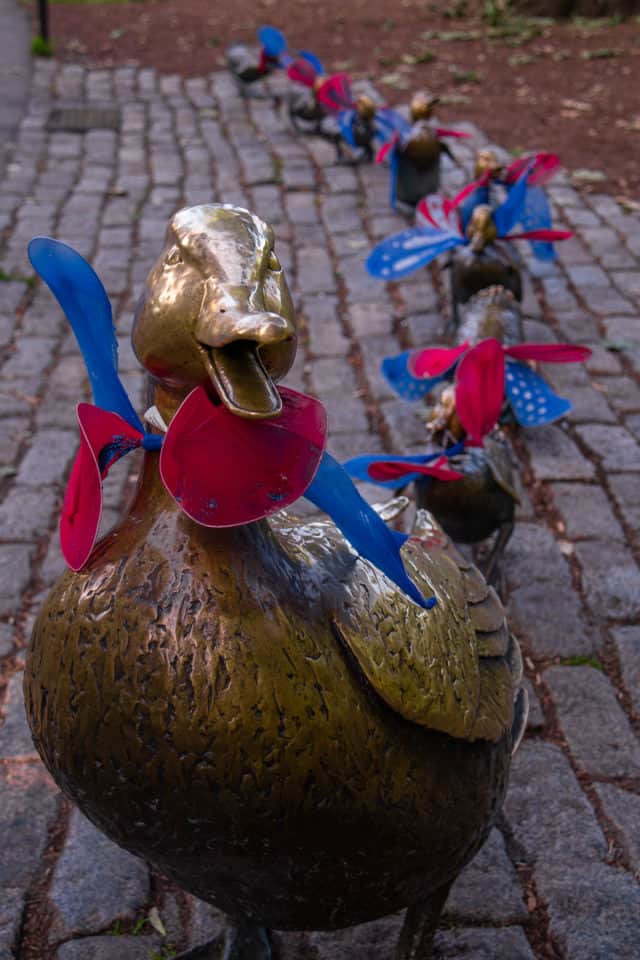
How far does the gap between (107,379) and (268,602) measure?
0.47 m

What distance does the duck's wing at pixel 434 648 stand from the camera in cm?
169

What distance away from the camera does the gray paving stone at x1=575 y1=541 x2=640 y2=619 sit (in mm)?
3521

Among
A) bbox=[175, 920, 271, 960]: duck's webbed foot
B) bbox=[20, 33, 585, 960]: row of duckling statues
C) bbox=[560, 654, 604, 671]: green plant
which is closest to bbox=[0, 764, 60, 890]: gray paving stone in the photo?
bbox=[175, 920, 271, 960]: duck's webbed foot

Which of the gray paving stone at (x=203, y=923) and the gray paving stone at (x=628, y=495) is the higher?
the gray paving stone at (x=203, y=923)

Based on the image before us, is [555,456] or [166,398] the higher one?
[166,398]

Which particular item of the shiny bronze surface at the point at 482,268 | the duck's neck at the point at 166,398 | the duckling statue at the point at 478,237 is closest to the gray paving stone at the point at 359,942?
the duck's neck at the point at 166,398

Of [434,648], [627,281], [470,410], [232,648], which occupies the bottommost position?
[627,281]

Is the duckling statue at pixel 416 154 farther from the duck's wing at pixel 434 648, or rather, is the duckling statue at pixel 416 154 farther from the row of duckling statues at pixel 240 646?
the row of duckling statues at pixel 240 646

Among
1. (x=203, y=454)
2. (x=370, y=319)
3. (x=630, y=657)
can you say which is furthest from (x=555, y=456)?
(x=203, y=454)

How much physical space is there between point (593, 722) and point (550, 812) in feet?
1.28

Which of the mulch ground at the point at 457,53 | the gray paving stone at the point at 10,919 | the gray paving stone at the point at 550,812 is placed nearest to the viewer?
the gray paving stone at the point at 10,919

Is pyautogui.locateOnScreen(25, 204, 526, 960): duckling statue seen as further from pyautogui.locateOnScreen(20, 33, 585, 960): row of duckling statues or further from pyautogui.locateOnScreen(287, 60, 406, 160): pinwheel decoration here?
pyautogui.locateOnScreen(287, 60, 406, 160): pinwheel decoration

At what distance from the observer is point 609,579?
3.65m

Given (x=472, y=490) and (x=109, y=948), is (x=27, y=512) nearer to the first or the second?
(x=472, y=490)
